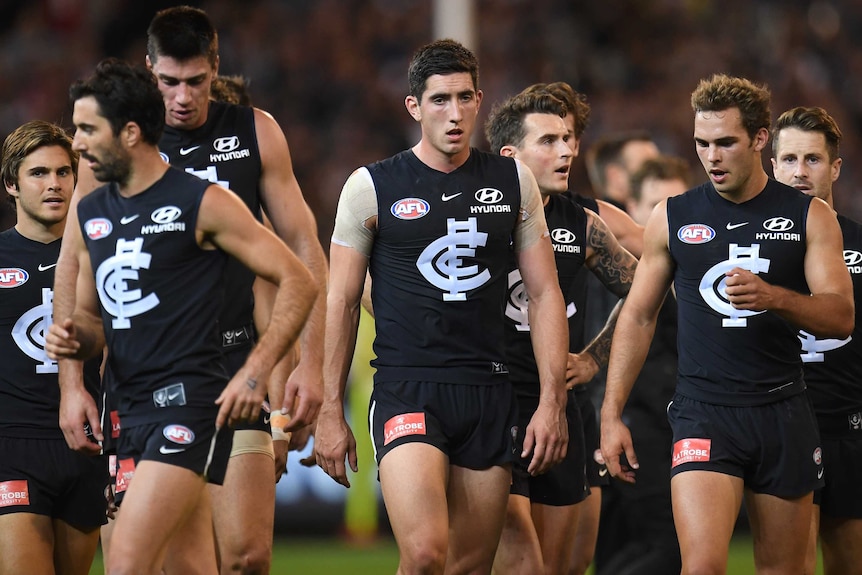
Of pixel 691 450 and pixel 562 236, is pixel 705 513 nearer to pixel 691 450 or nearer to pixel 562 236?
pixel 691 450

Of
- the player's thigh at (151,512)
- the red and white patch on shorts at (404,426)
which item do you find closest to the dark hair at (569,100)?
the red and white patch on shorts at (404,426)

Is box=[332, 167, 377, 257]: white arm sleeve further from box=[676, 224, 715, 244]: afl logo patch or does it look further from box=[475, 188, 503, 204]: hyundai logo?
box=[676, 224, 715, 244]: afl logo patch

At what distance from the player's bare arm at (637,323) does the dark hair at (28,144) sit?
118 inches

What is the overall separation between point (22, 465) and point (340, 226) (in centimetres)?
196

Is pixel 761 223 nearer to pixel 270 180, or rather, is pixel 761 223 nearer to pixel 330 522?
pixel 270 180

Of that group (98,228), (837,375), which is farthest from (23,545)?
(837,375)

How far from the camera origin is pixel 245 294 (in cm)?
714

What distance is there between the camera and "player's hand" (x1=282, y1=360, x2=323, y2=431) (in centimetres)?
656

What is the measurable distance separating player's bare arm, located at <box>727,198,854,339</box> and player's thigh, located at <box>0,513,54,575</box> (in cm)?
347

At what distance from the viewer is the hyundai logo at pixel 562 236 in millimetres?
7875

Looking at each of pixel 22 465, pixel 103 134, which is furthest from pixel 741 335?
pixel 22 465

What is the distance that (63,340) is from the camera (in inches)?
233

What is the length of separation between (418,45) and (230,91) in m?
9.69

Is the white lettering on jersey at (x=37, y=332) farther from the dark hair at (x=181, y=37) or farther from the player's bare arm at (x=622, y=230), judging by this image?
the player's bare arm at (x=622, y=230)
